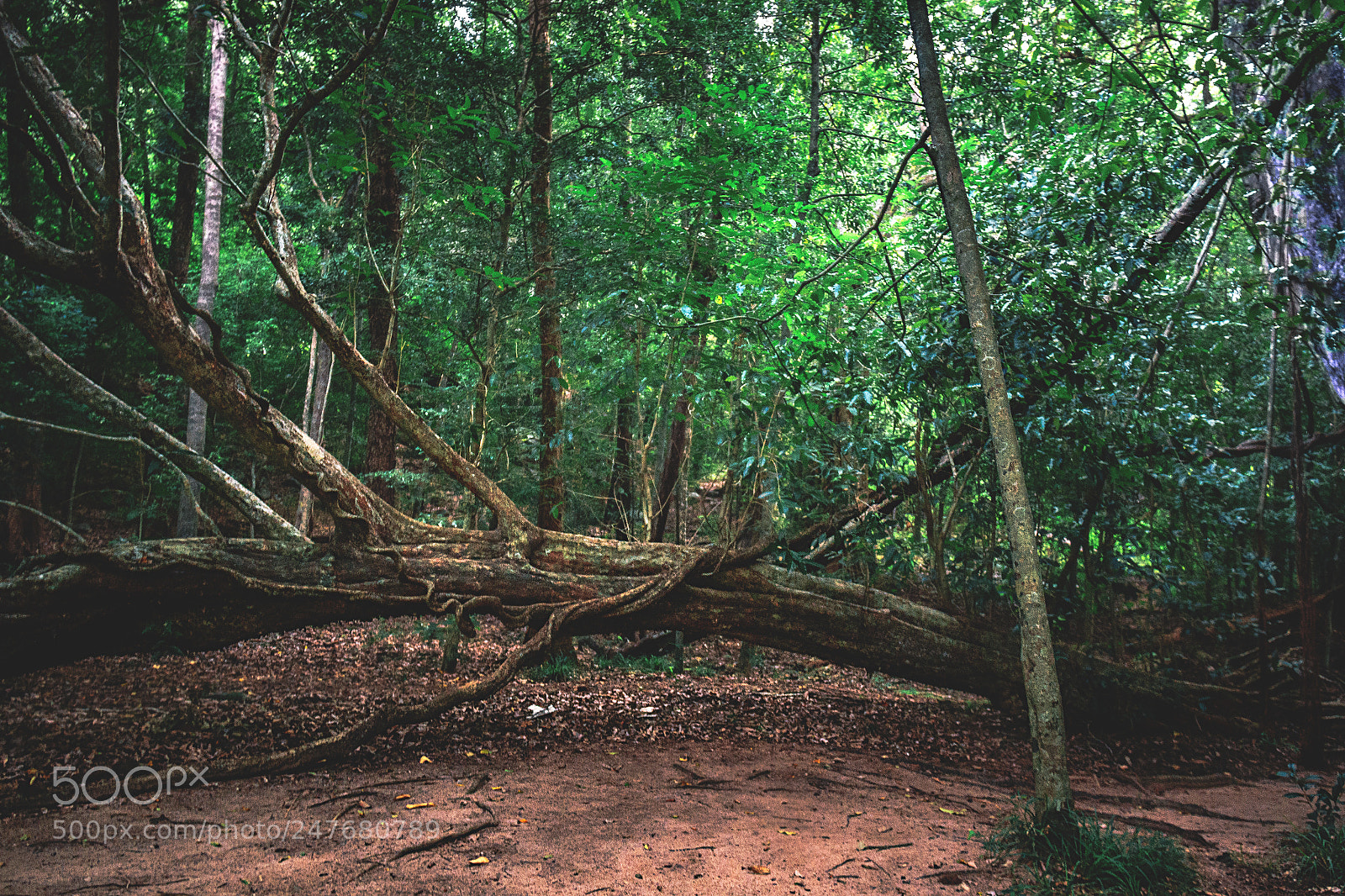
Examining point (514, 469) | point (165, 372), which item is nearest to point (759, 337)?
point (514, 469)

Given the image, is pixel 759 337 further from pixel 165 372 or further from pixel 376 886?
pixel 165 372

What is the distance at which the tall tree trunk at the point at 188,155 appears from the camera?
10062 mm

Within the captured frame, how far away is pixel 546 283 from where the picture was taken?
7848mm

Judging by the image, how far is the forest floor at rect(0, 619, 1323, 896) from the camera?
123 inches

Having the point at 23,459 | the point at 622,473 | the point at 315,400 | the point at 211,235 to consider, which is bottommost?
the point at 23,459

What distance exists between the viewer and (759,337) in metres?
5.37

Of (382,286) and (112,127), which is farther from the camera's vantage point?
(382,286)

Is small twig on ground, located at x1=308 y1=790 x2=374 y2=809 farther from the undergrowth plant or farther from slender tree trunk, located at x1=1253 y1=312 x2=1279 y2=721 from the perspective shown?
slender tree trunk, located at x1=1253 y1=312 x2=1279 y2=721

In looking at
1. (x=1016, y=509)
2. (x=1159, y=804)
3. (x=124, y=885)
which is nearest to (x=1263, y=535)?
(x=1159, y=804)

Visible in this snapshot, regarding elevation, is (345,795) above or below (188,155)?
below

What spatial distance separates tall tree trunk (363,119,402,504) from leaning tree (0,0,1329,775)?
2125 mm

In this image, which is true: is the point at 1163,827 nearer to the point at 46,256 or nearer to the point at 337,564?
the point at 337,564

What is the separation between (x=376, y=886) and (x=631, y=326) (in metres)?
5.71

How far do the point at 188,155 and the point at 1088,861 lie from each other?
1416 cm
